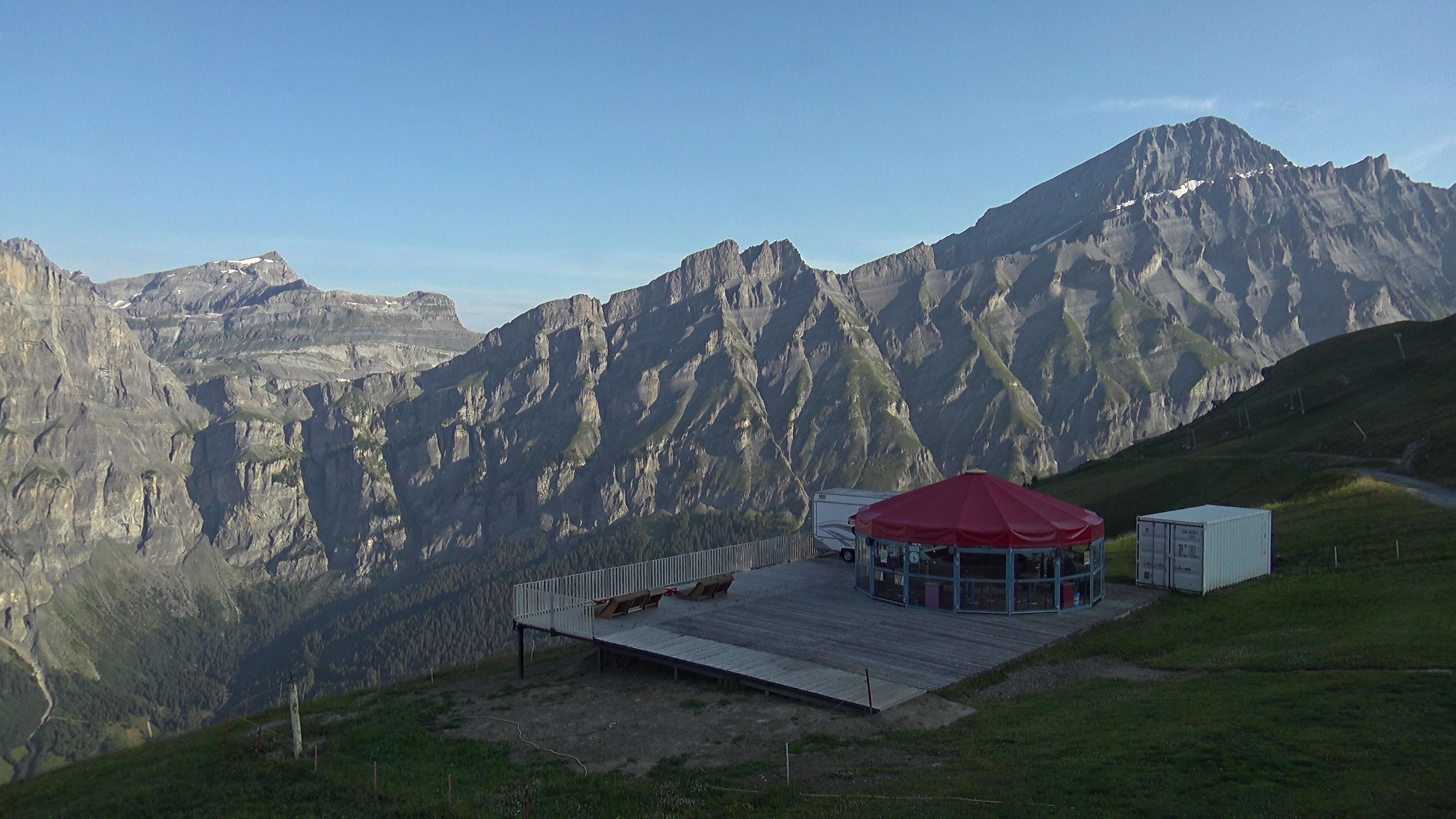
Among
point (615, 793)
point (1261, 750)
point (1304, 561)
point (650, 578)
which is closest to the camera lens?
point (1261, 750)

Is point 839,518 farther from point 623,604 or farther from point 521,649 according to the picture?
point 521,649

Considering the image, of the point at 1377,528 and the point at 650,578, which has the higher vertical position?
the point at 1377,528

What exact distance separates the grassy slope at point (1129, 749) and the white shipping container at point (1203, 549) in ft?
3.44

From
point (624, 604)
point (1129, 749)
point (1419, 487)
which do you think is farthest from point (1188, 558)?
point (1419, 487)

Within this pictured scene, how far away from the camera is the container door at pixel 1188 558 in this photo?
3691 cm

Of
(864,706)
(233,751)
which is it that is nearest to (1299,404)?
(864,706)

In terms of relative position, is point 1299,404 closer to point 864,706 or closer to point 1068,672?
point 1068,672

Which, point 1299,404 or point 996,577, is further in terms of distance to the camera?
point 1299,404

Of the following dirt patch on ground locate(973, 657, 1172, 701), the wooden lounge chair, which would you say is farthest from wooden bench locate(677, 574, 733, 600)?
dirt patch on ground locate(973, 657, 1172, 701)

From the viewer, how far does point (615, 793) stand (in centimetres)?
1916

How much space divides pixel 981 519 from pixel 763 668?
1252 centimetres

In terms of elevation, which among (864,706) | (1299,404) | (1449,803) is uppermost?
(1299,404)

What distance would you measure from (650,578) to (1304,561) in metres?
29.0

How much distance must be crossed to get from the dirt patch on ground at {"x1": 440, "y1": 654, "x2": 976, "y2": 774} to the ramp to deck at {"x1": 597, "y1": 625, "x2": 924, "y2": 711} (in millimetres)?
374
